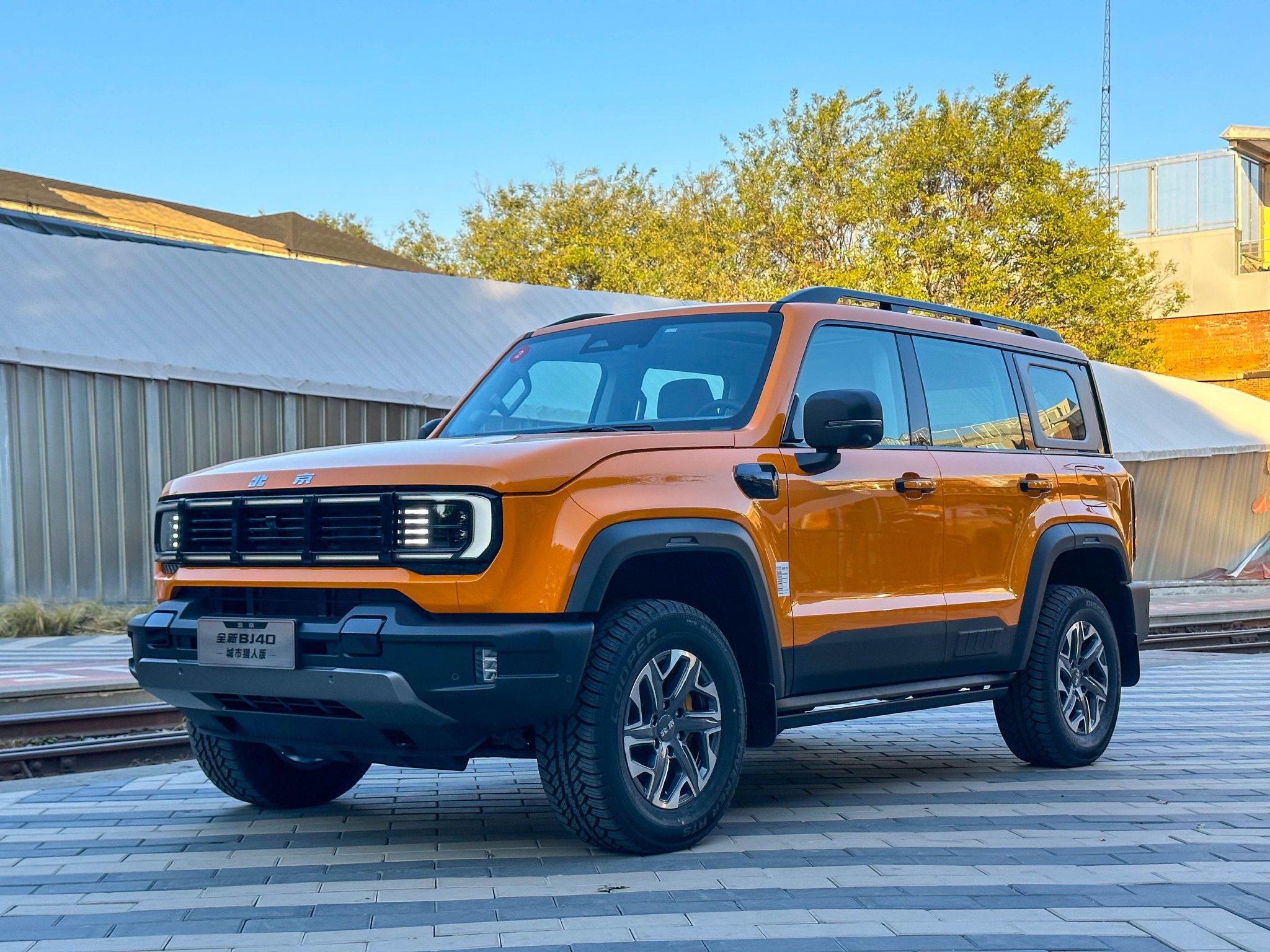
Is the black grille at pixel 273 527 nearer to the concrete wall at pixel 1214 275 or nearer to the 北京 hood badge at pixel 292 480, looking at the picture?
the 北京 hood badge at pixel 292 480

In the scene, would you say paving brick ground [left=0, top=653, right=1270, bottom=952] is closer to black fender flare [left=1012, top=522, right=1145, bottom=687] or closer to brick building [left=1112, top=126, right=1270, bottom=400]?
black fender flare [left=1012, top=522, right=1145, bottom=687]

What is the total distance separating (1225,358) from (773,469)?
180ft

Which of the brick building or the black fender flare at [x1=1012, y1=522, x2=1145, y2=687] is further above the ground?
the brick building

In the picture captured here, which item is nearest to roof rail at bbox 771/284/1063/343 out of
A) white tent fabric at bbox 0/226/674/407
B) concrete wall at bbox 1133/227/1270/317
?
white tent fabric at bbox 0/226/674/407

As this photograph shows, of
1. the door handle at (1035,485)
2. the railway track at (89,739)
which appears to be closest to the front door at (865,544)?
the door handle at (1035,485)

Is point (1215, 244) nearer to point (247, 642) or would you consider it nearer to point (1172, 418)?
point (1172, 418)

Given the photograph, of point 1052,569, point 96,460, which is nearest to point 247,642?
point 1052,569

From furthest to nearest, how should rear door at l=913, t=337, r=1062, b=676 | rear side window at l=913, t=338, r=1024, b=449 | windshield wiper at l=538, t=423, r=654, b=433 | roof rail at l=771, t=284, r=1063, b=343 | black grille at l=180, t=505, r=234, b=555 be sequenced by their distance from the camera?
rear side window at l=913, t=338, r=1024, b=449 < rear door at l=913, t=337, r=1062, b=676 < roof rail at l=771, t=284, r=1063, b=343 < windshield wiper at l=538, t=423, r=654, b=433 < black grille at l=180, t=505, r=234, b=555

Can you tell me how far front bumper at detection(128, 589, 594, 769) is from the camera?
454cm

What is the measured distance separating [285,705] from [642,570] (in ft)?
4.30

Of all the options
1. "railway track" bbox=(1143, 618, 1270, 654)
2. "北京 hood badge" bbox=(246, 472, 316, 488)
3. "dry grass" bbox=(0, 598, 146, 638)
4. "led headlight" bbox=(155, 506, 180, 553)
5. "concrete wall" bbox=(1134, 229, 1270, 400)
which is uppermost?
"concrete wall" bbox=(1134, 229, 1270, 400)

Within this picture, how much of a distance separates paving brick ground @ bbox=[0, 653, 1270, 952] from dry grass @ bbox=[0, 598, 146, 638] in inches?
339

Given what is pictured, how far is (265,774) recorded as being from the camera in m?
5.98

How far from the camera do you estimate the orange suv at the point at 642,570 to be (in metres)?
4.64
